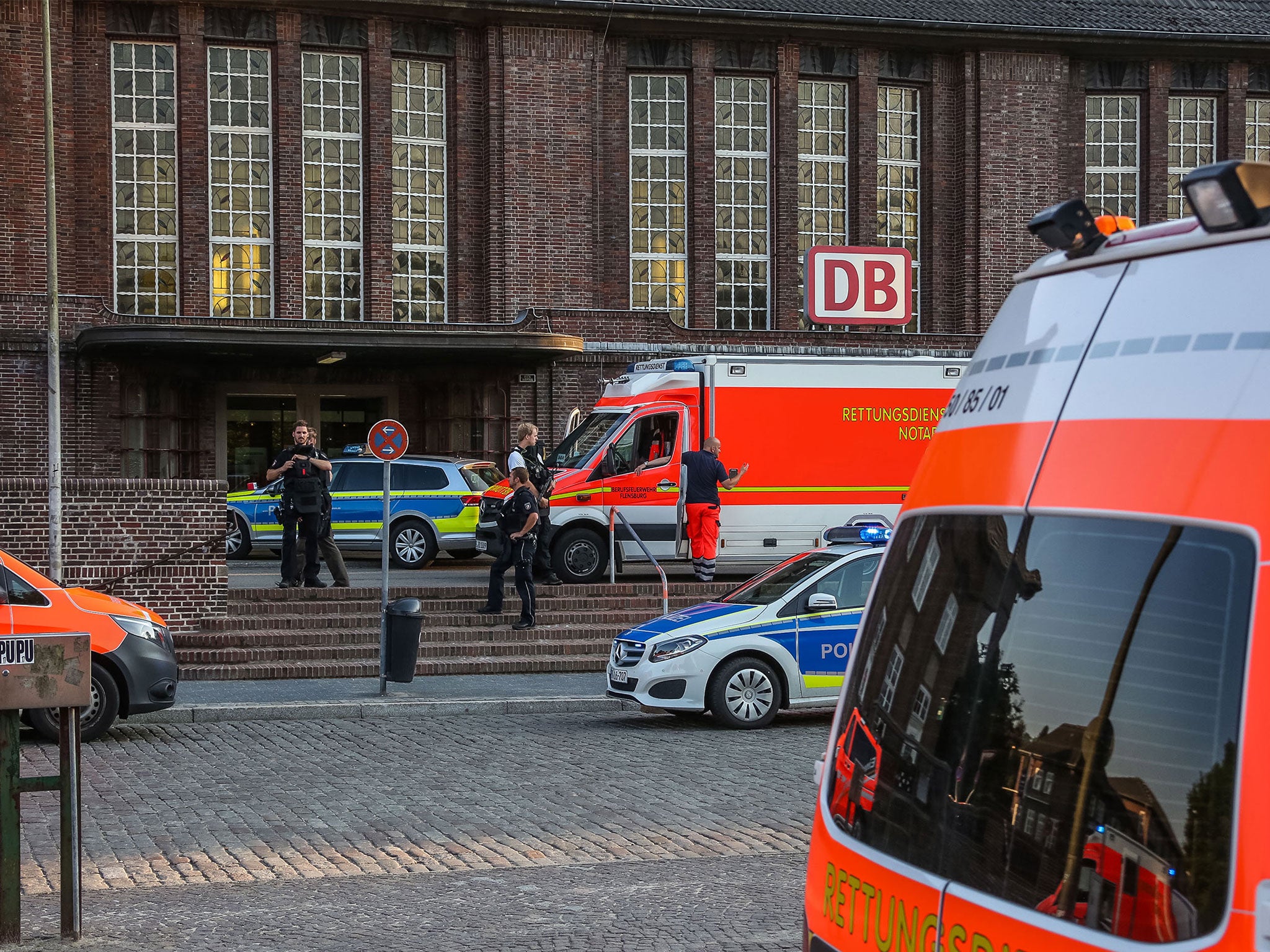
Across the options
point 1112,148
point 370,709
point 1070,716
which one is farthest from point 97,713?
point 1112,148

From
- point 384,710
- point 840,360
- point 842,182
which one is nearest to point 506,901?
point 384,710

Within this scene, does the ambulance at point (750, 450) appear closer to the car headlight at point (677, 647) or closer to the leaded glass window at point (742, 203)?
the car headlight at point (677, 647)

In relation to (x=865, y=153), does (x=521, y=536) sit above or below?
below

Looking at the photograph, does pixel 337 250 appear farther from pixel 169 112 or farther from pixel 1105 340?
pixel 1105 340

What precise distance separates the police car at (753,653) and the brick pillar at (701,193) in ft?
65.4

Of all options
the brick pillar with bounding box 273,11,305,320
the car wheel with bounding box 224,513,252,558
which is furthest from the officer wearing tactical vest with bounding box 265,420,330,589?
the brick pillar with bounding box 273,11,305,320

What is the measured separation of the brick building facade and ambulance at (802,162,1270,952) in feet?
84.6

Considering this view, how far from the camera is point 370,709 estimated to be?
1355 centimetres

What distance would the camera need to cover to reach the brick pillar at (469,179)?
31.4 m

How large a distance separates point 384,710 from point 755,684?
3320 mm

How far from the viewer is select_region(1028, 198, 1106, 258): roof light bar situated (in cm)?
288

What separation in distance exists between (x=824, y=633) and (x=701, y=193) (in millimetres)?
20885

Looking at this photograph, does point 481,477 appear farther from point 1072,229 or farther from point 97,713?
point 1072,229

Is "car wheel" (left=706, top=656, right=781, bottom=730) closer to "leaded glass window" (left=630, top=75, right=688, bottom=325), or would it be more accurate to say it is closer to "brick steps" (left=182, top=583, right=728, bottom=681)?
"brick steps" (left=182, top=583, right=728, bottom=681)
